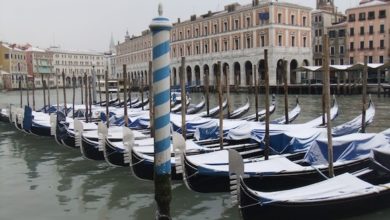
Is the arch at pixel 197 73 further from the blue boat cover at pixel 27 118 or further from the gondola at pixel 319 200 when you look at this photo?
the gondola at pixel 319 200

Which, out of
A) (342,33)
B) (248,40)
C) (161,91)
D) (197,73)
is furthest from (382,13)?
(161,91)

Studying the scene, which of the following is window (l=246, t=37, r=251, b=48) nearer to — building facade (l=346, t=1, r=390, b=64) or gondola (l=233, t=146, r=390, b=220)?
building facade (l=346, t=1, r=390, b=64)

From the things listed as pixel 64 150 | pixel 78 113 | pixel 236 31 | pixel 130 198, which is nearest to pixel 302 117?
pixel 78 113

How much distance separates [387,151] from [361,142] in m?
0.69

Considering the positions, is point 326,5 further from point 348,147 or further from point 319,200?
point 319,200

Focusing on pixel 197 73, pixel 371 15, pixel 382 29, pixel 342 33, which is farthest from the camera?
pixel 197 73

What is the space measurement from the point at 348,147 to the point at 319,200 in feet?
5.78

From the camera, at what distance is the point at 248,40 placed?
106 ft

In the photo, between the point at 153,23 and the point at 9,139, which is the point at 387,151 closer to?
the point at 153,23

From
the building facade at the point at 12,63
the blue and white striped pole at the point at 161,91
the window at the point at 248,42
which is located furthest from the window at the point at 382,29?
the building facade at the point at 12,63

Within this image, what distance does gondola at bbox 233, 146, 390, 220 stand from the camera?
13.5 ft

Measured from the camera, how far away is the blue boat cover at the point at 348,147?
5.55 m

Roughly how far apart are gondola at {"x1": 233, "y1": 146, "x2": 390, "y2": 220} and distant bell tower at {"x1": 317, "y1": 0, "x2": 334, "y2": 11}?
127ft

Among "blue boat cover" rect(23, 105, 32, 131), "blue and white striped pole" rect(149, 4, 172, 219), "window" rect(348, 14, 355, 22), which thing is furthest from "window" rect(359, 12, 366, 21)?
"blue and white striped pole" rect(149, 4, 172, 219)
